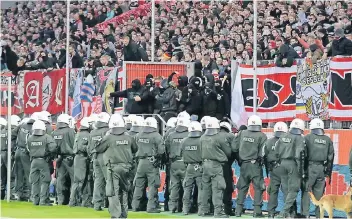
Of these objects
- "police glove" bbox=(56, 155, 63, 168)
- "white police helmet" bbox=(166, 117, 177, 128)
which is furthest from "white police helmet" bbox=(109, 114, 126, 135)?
"police glove" bbox=(56, 155, 63, 168)

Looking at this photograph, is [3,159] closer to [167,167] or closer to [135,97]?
[135,97]

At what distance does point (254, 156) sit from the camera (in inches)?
1152

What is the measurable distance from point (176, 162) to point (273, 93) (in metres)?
2.70

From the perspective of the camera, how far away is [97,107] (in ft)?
122

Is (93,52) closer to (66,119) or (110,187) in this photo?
(66,119)

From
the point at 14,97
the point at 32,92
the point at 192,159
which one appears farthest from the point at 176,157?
the point at 14,97

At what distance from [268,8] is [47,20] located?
14.4 m

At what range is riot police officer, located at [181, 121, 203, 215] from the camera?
2984 centimetres

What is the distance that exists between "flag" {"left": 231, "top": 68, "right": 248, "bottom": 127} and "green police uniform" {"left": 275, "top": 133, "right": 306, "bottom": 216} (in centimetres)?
321

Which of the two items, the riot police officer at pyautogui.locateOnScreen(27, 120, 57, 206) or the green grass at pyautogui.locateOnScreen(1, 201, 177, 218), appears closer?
the green grass at pyautogui.locateOnScreen(1, 201, 177, 218)

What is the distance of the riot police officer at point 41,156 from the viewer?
32.8 meters

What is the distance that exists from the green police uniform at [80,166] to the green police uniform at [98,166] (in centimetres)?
99

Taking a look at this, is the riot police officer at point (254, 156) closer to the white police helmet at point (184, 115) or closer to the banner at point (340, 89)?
the banner at point (340, 89)

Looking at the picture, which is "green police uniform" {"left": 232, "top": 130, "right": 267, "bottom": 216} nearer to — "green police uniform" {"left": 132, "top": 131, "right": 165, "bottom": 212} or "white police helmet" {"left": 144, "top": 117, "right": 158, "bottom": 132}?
"green police uniform" {"left": 132, "top": 131, "right": 165, "bottom": 212}
